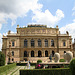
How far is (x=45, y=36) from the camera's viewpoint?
49.0 m

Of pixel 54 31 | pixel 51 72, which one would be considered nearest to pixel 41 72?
pixel 51 72

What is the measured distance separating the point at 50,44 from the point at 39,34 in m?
6.05

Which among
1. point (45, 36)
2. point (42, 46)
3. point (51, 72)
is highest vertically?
Result: point (45, 36)

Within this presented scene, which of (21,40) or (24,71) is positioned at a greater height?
(21,40)

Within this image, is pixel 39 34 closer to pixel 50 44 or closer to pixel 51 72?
pixel 50 44

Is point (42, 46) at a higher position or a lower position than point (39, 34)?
lower

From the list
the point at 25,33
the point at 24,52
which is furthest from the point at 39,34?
the point at 24,52

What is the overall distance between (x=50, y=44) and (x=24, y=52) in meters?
11.0

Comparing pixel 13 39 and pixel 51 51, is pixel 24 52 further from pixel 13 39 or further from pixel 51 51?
pixel 51 51

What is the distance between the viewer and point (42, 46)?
160ft

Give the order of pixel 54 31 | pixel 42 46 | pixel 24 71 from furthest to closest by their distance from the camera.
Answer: pixel 54 31, pixel 42 46, pixel 24 71

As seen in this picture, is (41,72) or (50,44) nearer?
(41,72)

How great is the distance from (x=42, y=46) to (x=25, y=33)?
898 cm

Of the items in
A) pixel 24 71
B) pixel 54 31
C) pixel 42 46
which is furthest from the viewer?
pixel 54 31
